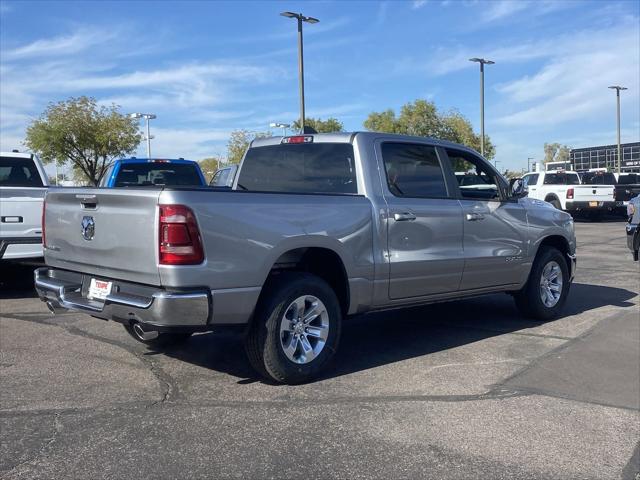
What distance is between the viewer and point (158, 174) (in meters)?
11.5

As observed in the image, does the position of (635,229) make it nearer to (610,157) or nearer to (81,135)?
(81,135)

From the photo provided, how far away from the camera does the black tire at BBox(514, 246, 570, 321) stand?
7.12 m

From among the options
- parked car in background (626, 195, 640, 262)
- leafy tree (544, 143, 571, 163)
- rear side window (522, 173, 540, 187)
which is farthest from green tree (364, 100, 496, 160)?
leafy tree (544, 143, 571, 163)

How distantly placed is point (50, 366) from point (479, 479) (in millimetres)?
3692

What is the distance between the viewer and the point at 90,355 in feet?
18.9

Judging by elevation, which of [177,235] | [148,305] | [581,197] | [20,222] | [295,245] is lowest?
[148,305]

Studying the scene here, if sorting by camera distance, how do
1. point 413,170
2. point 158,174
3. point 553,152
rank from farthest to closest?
point 553,152
point 158,174
point 413,170

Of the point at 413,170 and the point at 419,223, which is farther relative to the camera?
the point at 413,170

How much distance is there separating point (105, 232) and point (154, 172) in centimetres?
699

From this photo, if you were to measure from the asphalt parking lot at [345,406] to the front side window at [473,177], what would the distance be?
1461 millimetres

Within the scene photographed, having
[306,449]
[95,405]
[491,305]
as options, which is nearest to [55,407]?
[95,405]

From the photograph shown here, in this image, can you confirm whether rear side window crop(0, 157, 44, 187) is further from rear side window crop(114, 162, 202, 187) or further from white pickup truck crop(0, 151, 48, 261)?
white pickup truck crop(0, 151, 48, 261)

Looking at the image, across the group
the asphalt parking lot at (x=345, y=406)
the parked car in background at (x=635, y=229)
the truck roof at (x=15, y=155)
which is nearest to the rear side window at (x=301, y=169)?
the asphalt parking lot at (x=345, y=406)

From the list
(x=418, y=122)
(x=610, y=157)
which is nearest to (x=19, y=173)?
(x=418, y=122)
